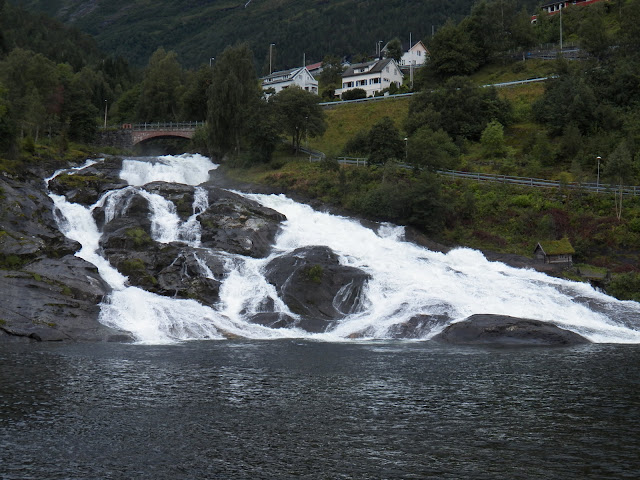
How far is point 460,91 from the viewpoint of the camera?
92.2 metres

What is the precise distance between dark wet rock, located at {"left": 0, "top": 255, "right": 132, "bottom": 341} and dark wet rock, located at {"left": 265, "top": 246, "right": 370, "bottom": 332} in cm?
1239

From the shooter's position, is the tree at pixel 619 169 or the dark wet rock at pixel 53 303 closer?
the dark wet rock at pixel 53 303

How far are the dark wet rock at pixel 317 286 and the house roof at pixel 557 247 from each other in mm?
18665

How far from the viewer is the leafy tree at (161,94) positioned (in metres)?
112

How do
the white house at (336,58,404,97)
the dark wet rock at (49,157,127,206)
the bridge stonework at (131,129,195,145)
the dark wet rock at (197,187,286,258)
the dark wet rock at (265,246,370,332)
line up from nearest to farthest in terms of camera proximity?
the dark wet rock at (265,246,370,332) < the dark wet rock at (197,187,286,258) < the dark wet rock at (49,157,127,206) < the bridge stonework at (131,129,195,145) < the white house at (336,58,404,97)

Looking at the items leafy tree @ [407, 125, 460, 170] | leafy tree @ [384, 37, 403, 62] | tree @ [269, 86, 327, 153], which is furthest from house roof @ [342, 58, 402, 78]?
leafy tree @ [407, 125, 460, 170]

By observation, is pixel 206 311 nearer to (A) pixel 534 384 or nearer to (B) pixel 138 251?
(B) pixel 138 251

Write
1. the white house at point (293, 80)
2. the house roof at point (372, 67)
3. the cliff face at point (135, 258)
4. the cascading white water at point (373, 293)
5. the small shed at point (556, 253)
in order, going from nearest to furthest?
the cliff face at point (135, 258)
the cascading white water at point (373, 293)
the small shed at point (556, 253)
the house roof at point (372, 67)
the white house at point (293, 80)

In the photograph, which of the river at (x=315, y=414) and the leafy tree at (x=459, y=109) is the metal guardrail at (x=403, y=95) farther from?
the river at (x=315, y=414)

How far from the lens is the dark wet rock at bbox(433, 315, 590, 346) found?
42.5 meters

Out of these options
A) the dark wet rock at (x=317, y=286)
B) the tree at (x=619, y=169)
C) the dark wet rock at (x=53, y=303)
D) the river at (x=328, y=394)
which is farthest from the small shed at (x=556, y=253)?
the dark wet rock at (x=53, y=303)

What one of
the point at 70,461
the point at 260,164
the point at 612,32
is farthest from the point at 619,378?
the point at 612,32

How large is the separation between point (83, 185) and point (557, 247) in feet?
147

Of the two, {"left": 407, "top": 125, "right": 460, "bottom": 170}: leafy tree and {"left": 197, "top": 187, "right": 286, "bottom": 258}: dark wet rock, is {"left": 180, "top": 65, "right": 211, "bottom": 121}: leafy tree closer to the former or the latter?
{"left": 407, "top": 125, "right": 460, "bottom": 170}: leafy tree
